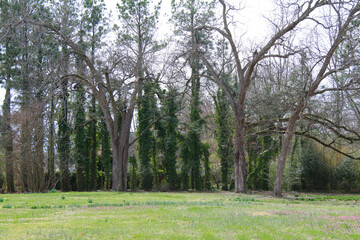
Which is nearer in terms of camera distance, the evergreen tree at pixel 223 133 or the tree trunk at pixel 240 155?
the tree trunk at pixel 240 155

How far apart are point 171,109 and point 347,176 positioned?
45.1 feet

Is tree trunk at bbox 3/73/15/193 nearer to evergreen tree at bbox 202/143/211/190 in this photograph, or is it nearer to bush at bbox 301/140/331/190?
evergreen tree at bbox 202/143/211/190

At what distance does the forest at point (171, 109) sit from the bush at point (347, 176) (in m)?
0.08

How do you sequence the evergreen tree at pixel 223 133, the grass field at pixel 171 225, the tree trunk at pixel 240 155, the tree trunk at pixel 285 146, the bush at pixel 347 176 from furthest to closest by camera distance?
the evergreen tree at pixel 223 133 → the bush at pixel 347 176 → the tree trunk at pixel 240 155 → the tree trunk at pixel 285 146 → the grass field at pixel 171 225

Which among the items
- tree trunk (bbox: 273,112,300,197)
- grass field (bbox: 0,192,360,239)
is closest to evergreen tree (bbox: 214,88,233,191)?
tree trunk (bbox: 273,112,300,197)

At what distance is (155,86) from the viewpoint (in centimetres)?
2444

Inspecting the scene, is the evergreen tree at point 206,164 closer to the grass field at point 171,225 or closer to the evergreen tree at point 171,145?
the evergreen tree at point 171,145

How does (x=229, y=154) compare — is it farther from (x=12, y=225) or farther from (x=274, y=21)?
(x=12, y=225)

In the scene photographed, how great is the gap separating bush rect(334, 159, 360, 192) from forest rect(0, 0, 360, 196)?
0.08 meters

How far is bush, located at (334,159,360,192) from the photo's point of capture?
24688 mm

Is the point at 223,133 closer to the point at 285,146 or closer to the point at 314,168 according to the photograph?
the point at 314,168

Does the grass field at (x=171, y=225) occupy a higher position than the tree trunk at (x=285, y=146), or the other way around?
the tree trunk at (x=285, y=146)

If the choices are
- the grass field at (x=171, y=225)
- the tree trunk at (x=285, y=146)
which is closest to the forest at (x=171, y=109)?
the tree trunk at (x=285, y=146)

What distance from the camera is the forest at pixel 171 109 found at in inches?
751
